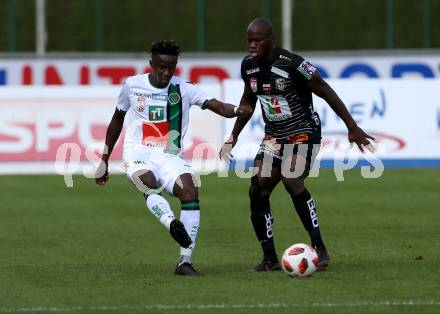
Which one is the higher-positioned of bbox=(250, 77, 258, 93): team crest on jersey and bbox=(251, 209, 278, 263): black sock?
bbox=(250, 77, 258, 93): team crest on jersey

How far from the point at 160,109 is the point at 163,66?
0.42 metres

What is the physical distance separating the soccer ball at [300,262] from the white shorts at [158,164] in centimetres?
125

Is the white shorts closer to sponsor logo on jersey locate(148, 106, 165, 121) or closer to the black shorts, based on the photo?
sponsor logo on jersey locate(148, 106, 165, 121)

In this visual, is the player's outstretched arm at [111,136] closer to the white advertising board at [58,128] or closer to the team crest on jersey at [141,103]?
the team crest on jersey at [141,103]

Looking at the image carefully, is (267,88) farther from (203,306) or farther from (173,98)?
(203,306)

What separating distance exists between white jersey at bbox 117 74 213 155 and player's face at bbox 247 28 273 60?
68 centimetres

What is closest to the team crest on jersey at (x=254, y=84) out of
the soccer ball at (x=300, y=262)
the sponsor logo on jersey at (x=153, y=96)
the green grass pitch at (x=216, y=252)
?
the sponsor logo on jersey at (x=153, y=96)

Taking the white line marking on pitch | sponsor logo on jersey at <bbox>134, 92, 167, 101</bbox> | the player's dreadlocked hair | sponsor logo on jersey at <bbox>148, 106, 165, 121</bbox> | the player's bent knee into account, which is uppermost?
the player's dreadlocked hair

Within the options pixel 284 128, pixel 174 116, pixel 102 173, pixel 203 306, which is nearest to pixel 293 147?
pixel 284 128

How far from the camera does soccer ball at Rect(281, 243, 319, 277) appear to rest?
10.5 metres

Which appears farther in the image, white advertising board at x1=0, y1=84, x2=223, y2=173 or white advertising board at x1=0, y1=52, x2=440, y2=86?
white advertising board at x1=0, y1=52, x2=440, y2=86

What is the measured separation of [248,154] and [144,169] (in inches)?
431

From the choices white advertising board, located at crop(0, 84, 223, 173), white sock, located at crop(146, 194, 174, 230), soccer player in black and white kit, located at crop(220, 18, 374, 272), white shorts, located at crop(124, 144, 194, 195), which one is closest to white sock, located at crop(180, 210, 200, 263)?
white sock, located at crop(146, 194, 174, 230)

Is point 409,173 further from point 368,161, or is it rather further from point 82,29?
point 82,29
